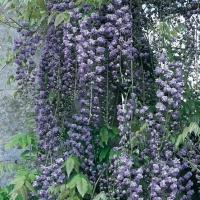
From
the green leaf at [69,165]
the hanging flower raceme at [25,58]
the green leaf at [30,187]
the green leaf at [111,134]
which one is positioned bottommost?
the green leaf at [30,187]

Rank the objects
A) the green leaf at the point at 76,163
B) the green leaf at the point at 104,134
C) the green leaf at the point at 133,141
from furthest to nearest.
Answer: the green leaf at the point at 104,134, the green leaf at the point at 76,163, the green leaf at the point at 133,141

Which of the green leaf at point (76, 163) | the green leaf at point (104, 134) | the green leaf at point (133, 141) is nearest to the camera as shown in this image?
the green leaf at point (133, 141)

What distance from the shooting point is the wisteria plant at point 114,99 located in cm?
226

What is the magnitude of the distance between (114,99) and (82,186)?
23.1 inches

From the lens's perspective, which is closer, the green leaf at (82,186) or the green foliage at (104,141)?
the green leaf at (82,186)

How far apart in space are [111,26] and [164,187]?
80 centimetres

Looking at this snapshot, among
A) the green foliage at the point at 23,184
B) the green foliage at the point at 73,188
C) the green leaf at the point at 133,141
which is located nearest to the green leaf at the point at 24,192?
the green foliage at the point at 23,184

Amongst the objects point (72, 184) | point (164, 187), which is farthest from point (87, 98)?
point (164, 187)

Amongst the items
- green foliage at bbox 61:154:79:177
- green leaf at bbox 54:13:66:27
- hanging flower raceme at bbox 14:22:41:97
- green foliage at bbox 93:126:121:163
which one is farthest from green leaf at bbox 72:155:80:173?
green leaf at bbox 54:13:66:27

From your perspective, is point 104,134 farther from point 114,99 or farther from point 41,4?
point 41,4

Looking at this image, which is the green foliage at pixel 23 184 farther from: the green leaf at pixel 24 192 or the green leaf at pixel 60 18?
the green leaf at pixel 60 18

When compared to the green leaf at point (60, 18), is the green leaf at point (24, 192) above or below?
below

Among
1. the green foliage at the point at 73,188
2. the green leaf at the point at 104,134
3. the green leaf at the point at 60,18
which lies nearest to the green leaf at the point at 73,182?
the green foliage at the point at 73,188

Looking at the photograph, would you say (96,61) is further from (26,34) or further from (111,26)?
(26,34)
